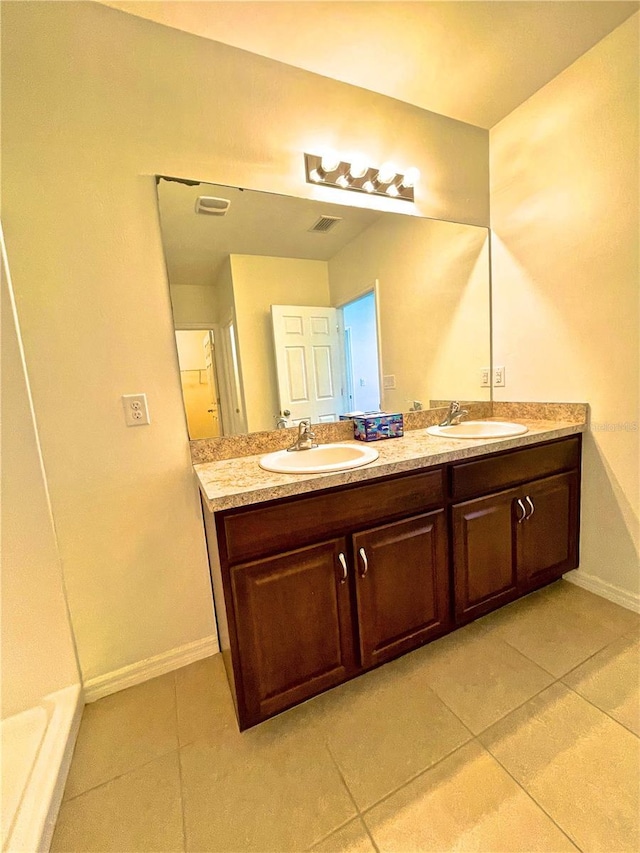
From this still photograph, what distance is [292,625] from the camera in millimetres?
1112

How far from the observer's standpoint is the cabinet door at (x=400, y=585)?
121 cm

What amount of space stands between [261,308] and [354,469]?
870 millimetres

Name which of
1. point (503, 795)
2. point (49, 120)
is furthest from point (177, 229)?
point (503, 795)

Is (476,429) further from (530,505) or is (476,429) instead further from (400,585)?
(400,585)

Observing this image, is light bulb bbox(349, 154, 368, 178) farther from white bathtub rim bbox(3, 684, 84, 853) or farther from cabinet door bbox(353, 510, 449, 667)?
white bathtub rim bbox(3, 684, 84, 853)

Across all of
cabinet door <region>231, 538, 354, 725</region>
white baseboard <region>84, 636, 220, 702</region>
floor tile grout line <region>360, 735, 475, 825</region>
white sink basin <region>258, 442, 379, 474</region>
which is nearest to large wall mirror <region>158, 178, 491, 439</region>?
white sink basin <region>258, 442, 379, 474</region>

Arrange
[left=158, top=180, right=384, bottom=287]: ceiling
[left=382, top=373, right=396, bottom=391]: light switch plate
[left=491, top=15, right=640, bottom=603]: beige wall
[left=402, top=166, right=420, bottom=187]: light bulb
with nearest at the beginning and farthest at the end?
1. [left=158, top=180, right=384, bottom=287]: ceiling
2. [left=491, top=15, right=640, bottom=603]: beige wall
3. [left=402, top=166, right=420, bottom=187]: light bulb
4. [left=382, top=373, right=396, bottom=391]: light switch plate

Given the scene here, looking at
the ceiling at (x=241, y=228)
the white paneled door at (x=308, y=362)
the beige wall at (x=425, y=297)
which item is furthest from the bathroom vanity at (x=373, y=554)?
the ceiling at (x=241, y=228)

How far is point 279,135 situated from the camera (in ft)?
4.67

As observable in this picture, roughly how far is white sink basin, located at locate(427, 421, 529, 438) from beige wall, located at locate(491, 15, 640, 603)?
11.6 inches

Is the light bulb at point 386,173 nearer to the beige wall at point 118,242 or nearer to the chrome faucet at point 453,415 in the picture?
the beige wall at point 118,242

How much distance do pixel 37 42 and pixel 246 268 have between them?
875 mm

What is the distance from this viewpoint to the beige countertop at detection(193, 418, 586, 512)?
101 centimetres

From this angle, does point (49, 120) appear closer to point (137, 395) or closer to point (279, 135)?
point (279, 135)
